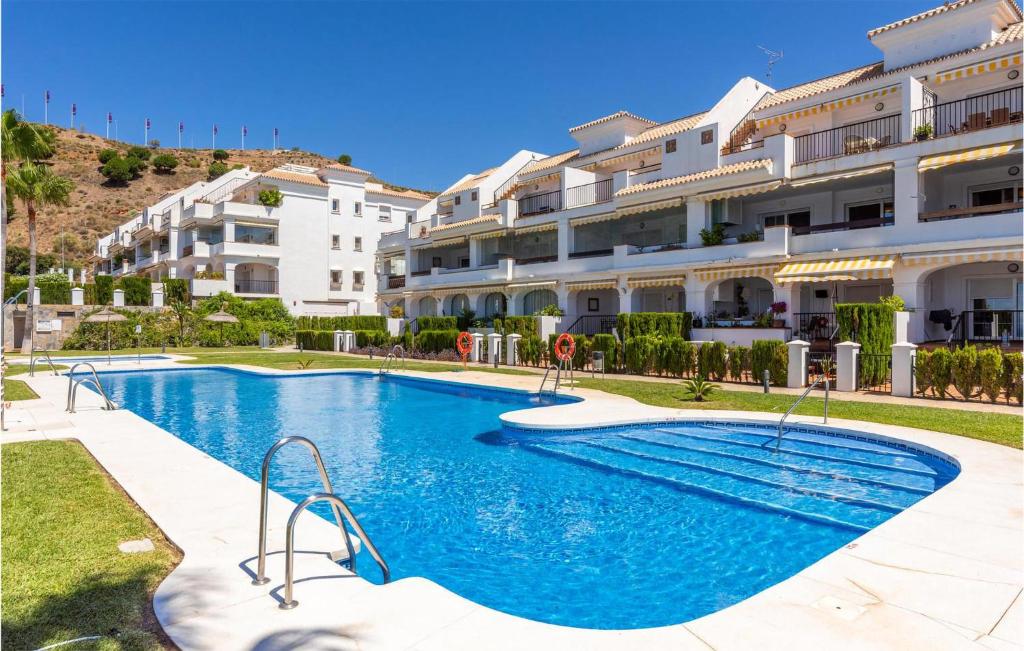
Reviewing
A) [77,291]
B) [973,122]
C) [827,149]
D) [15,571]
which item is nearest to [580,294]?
[827,149]

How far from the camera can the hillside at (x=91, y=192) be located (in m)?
87.8

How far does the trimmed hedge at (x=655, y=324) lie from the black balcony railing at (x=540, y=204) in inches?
541

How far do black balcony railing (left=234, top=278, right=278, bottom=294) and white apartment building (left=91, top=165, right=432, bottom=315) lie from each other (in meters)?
0.08

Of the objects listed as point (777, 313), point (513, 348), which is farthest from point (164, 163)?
point (777, 313)


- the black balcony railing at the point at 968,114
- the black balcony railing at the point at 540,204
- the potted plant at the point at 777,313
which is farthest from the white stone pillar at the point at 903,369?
the black balcony railing at the point at 540,204

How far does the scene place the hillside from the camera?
87.8 metres

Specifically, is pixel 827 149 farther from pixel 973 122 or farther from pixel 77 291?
pixel 77 291

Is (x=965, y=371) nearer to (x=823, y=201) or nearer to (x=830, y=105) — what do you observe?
(x=823, y=201)

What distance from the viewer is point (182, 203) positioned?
196 feet

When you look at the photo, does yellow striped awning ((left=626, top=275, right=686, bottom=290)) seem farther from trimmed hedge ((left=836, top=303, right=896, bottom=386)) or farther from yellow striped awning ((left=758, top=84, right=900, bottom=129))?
trimmed hedge ((left=836, top=303, right=896, bottom=386))

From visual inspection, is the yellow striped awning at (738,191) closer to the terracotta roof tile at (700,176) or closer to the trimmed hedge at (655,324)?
the terracotta roof tile at (700,176)

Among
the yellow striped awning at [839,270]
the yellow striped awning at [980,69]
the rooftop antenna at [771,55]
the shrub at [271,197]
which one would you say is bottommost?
the yellow striped awning at [839,270]

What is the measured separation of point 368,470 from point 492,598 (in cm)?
502

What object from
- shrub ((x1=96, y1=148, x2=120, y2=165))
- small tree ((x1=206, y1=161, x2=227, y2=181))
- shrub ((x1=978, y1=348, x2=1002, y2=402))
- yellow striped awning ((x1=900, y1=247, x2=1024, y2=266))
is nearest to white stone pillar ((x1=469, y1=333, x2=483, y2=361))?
yellow striped awning ((x1=900, y1=247, x2=1024, y2=266))
